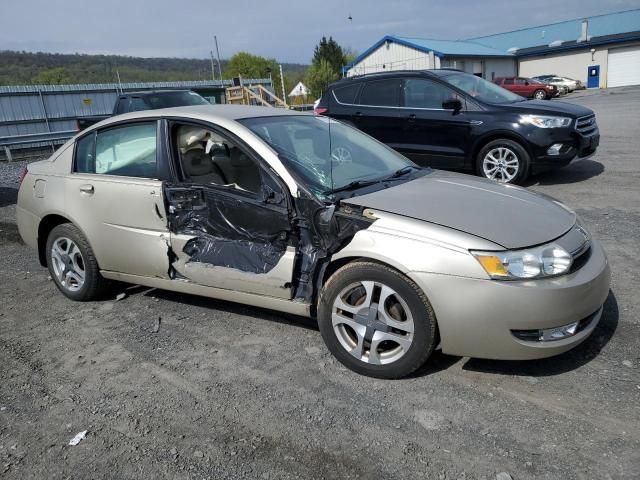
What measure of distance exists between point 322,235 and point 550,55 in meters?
51.8

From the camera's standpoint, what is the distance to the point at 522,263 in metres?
2.84

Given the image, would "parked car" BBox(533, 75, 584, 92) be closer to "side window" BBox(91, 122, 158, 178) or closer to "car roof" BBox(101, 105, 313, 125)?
"car roof" BBox(101, 105, 313, 125)

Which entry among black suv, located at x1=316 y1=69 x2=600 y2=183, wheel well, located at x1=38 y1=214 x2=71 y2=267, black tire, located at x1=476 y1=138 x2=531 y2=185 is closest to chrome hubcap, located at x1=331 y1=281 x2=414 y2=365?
wheel well, located at x1=38 y1=214 x2=71 y2=267

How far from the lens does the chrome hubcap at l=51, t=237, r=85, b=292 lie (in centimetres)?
452

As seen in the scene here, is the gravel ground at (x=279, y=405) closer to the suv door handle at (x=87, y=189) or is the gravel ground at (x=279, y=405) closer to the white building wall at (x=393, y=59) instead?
the suv door handle at (x=87, y=189)

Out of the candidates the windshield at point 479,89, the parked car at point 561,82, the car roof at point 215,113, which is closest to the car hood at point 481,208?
the car roof at point 215,113

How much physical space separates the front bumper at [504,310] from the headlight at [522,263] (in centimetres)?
4

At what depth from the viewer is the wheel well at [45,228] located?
4.60 metres

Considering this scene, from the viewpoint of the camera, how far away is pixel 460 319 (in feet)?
9.41

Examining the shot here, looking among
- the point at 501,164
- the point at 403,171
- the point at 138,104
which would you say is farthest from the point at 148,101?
the point at 403,171

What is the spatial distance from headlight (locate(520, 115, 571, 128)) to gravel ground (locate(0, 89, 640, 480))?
366 centimetres

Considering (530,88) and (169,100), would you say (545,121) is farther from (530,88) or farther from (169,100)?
(530,88)

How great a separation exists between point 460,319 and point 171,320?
7.67 ft

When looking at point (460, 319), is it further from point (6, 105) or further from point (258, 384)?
point (6, 105)
